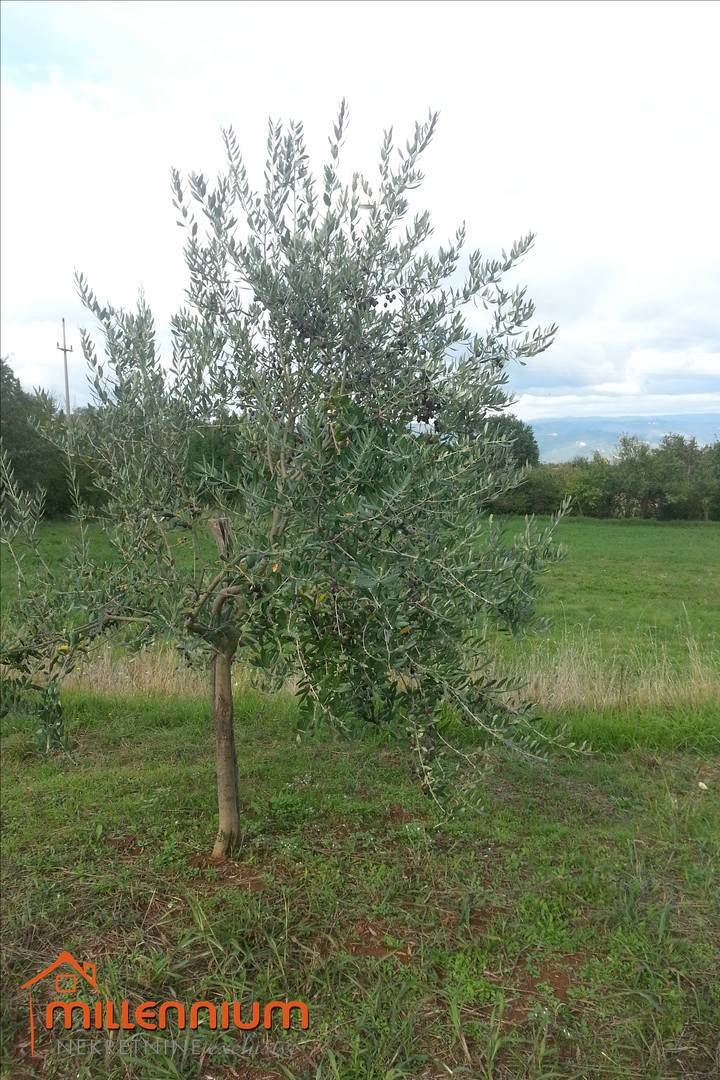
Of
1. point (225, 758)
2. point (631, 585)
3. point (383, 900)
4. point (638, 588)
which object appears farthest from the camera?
point (631, 585)

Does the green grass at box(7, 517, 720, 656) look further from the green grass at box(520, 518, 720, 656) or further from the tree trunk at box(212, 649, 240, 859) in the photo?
the tree trunk at box(212, 649, 240, 859)

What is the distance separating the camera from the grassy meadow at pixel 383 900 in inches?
130

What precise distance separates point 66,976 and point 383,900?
180cm

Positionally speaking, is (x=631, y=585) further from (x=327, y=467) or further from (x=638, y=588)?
(x=327, y=467)

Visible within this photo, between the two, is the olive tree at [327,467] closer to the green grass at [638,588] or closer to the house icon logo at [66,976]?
the house icon logo at [66,976]

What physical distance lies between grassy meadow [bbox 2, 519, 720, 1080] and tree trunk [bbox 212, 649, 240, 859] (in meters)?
0.18

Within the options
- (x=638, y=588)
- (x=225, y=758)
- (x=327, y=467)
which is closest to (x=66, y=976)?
(x=225, y=758)

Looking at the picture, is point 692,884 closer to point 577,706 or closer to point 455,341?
point 577,706

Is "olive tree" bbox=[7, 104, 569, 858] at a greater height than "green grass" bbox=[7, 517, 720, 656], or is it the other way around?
"olive tree" bbox=[7, 104, 569, 858]

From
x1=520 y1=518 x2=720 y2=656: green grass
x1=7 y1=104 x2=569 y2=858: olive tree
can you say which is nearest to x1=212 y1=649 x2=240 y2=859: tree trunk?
x1=7 y1=104 x2=569 y2=858: olive tree

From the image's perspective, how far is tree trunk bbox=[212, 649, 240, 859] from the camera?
172 inches

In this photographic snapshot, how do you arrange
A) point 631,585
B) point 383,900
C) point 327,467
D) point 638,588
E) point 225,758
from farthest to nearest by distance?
point 631,585 < point 638,588 < point 225,758 < point 383,900 < point 327,467

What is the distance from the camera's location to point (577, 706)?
7738mm

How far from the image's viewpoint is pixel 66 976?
12.0 ft
